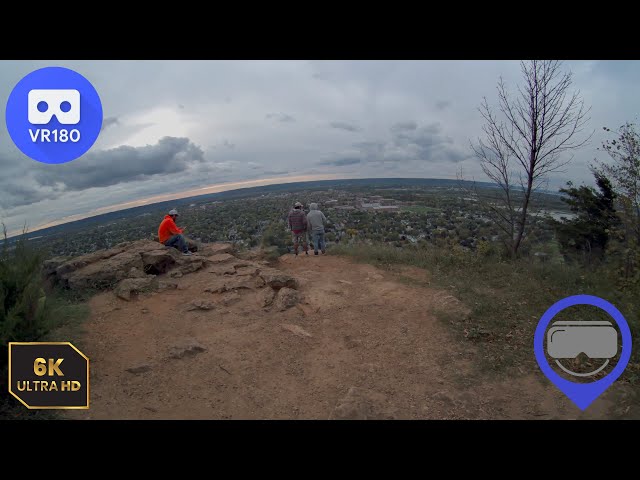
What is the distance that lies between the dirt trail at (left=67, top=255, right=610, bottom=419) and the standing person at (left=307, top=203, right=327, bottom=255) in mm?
2641

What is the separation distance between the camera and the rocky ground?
3029 millimetres

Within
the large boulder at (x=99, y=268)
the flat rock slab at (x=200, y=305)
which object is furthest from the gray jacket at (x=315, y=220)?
the large boulder at (x=99, y=268)

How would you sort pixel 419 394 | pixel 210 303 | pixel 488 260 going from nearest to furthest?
pixel 419 394 < pixel 210 303 < pixel 488 260

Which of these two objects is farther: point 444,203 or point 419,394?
point 444,203

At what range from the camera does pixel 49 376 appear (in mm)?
2287

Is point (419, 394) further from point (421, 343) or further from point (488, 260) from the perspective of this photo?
point (488, 260)

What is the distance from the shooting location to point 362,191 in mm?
12805

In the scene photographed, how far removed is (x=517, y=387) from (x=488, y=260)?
482 cm

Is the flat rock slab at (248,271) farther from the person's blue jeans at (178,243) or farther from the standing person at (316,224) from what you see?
the standing person at (316,224)

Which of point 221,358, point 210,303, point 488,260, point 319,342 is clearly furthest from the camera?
point 488,260

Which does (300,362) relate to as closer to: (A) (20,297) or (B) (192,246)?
(A) (20,297)

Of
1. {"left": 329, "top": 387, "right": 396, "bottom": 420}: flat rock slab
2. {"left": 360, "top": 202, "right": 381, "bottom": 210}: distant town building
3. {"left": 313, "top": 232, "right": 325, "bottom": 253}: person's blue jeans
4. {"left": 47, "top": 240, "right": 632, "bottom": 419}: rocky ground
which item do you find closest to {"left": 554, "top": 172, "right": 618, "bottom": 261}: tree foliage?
{"left": 360, "top": 202, "right": 381, "bottom": 210}: distant town building

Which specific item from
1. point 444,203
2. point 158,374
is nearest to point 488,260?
point 444,203

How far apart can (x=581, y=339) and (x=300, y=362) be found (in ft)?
9.44
